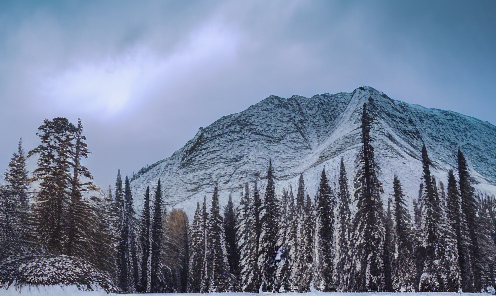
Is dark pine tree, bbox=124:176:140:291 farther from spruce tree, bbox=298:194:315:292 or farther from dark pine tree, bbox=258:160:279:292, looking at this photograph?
spruce tree, bbox=298:194:315:292

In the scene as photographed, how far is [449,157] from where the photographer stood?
186 m

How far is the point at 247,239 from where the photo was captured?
190 ft

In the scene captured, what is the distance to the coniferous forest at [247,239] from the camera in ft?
93.9

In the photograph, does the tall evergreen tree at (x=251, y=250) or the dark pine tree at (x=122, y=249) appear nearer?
the tall evergreen tree at (x=251, y=250)

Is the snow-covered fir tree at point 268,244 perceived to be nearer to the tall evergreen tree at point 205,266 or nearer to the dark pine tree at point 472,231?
the tall evergreen tree at point 205,266

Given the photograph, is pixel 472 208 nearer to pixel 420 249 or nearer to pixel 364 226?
pixel 420 249

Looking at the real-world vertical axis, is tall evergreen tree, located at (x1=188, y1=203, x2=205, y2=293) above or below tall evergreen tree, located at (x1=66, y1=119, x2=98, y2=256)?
below

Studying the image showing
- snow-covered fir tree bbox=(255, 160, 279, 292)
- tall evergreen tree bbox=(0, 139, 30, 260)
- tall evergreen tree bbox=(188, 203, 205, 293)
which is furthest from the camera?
tall evergreen tree bbox=(188, 203, 205, 293)

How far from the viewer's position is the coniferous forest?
2862 cm

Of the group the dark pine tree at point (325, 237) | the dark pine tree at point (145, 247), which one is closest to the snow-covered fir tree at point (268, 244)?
the dark pine tree at point (325, 237)

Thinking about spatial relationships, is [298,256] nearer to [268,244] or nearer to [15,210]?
[268,244]

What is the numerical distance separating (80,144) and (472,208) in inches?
1571

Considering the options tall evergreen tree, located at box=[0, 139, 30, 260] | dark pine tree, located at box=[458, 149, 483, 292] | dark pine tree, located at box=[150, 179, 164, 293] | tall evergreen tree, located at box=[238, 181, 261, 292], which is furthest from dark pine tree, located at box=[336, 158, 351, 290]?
tall evergreen tree, located at box=[0, 139, 30, 260]

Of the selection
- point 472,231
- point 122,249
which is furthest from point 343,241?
point 122,249
